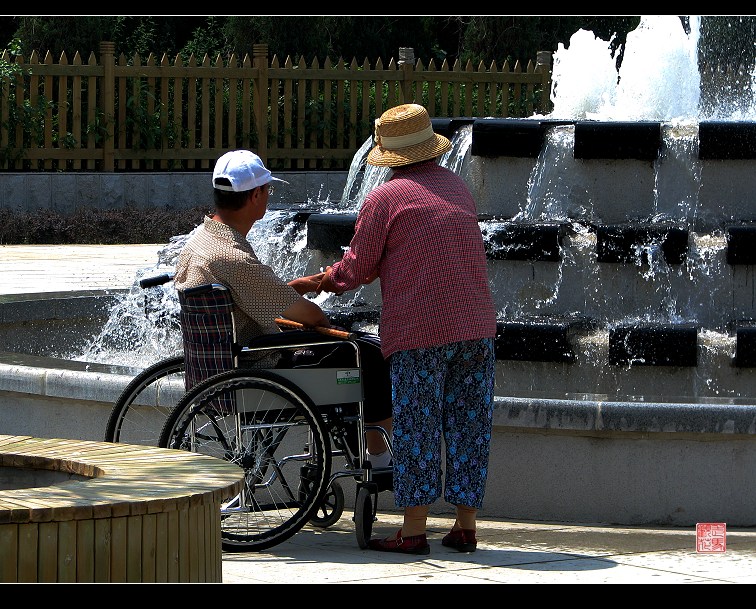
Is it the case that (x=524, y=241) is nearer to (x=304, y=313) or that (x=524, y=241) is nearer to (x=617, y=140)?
(x=617, y=140)

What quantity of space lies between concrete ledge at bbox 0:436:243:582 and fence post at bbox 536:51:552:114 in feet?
65.7

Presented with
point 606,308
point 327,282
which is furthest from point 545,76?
point 327,282

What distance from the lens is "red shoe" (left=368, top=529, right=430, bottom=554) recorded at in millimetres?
4645

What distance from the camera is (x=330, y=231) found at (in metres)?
7.39

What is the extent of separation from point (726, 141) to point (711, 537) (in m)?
3.15

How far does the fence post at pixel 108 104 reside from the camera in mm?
18734

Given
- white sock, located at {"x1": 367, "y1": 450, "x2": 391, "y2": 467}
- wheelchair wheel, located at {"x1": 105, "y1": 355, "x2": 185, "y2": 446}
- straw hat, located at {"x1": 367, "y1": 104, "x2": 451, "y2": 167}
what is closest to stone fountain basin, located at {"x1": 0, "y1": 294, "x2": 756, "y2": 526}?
white sock, located at {"x1": 367, "y1": 450, "x2": 391, "y2": 467}

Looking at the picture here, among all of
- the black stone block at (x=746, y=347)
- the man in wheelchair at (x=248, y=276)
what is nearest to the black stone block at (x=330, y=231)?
the black stone block at (x=746, y=347)

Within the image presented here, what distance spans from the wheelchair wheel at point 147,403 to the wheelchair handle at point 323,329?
1.53 feet

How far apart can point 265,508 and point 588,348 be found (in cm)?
235

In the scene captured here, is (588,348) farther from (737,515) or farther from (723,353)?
(737,515)

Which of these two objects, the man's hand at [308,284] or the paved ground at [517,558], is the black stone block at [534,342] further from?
the man's hand at [308,284]

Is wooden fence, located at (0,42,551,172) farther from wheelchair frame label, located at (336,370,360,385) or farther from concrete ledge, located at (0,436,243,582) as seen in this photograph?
concrete ledge, located at (0,436,243,582)
